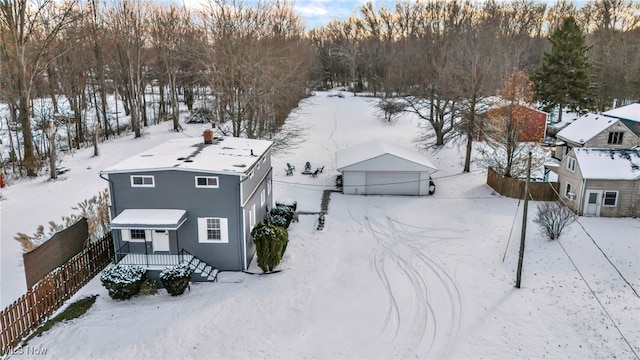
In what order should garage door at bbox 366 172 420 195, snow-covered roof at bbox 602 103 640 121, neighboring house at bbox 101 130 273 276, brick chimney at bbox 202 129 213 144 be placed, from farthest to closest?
1. snow-covered roof at bbox 602 103 640 121
2. garage door at bbox 366 172 420 195
3. brick chimney at bbox 202 129 213 144
4. neighboring house at bbox 101 130 273 276

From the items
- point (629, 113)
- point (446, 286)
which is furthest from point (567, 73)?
point (446, 286)

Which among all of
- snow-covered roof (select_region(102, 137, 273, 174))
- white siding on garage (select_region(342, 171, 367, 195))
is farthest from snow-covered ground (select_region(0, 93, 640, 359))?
snow-covered roof (select_region(102, 137, 273, 174))

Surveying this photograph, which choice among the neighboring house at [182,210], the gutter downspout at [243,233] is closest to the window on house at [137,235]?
the neighboring house at [182,210]

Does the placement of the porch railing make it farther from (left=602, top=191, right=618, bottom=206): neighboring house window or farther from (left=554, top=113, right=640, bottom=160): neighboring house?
(left=554, top=113, right=640, bottom=160): neighboring house

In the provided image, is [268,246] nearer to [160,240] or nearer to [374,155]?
[160,240]

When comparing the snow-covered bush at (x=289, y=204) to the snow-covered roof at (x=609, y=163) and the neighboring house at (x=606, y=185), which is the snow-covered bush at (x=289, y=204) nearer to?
the neighboring house at (x=606, y=185)

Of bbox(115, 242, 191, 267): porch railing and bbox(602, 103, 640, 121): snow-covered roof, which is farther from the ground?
bbox(602, 103, 640, 121): snow-covered roof
